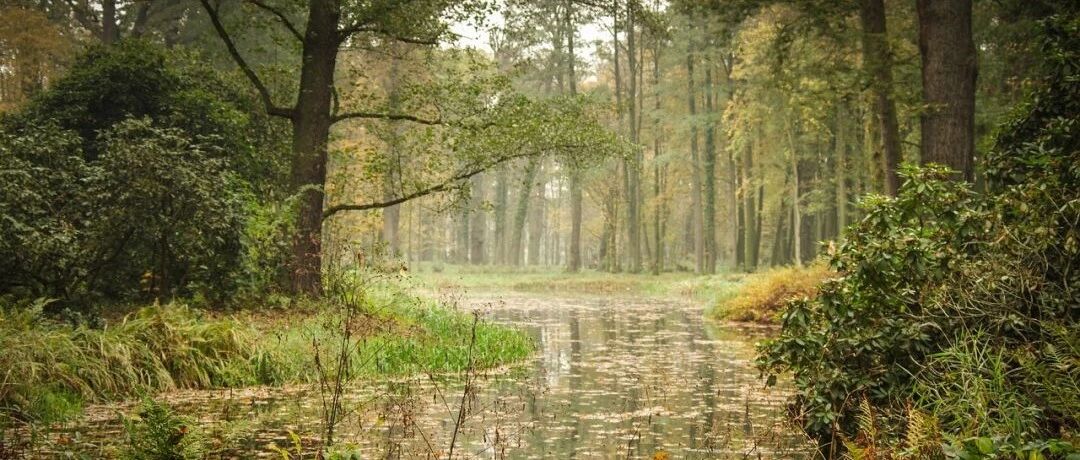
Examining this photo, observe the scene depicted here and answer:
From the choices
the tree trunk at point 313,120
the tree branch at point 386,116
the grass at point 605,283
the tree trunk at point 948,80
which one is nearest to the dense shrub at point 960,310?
the tree trunk at point 948,80

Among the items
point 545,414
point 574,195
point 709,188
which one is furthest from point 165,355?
point 574,195

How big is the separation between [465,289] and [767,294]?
759cm

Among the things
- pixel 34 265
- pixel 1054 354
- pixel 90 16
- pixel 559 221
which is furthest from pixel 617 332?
pixel 559 221

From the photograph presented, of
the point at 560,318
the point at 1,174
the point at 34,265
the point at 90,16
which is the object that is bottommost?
the point at 560,318

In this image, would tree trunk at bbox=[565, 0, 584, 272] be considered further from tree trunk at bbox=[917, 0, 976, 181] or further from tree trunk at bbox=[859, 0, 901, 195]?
tree trunk at bbox=[917, 0, 976, 181]

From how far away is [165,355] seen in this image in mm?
8258

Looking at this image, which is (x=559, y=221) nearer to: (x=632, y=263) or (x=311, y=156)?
(x=632, y=263)

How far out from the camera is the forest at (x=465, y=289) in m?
5.19

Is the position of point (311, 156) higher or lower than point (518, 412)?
higher

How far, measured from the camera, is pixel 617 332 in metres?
15.4

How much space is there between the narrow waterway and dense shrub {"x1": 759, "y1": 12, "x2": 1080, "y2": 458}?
2.46 feet

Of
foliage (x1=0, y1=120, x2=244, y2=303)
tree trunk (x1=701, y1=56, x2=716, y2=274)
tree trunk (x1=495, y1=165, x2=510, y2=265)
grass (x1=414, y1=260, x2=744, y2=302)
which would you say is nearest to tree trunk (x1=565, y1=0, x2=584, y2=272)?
grass (x1=414, y1=260, x2=744, y2=302)

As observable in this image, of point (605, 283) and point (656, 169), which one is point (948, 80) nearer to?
point (605, 283)

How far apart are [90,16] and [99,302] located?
17.4 meters
